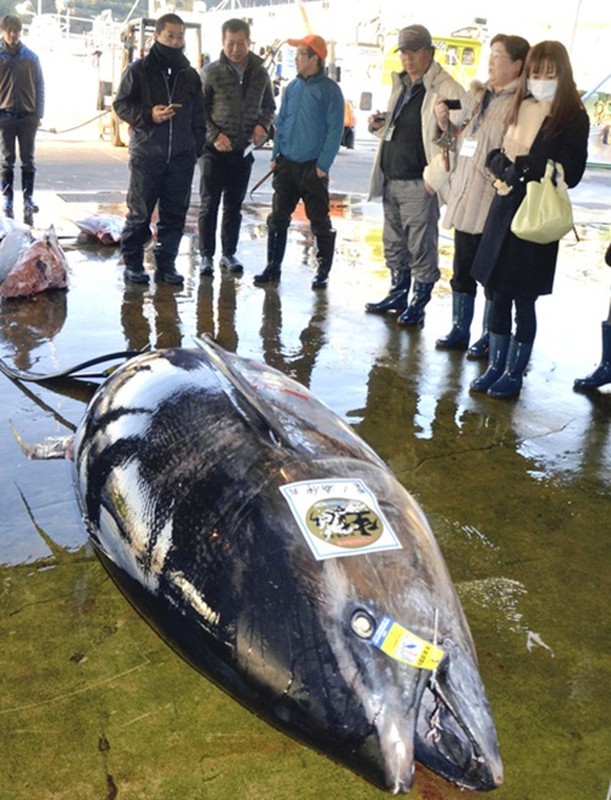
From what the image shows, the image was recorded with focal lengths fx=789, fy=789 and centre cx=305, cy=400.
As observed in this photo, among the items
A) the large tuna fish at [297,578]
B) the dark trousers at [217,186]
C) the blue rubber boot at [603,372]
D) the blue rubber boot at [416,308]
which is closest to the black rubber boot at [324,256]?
the dark trousers at [217,186]

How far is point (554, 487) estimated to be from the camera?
397cm

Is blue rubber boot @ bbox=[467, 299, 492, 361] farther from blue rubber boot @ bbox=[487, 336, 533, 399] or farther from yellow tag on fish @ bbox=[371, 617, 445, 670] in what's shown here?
yellow tag on fish @ bbox=[371, 617, 445, 670]

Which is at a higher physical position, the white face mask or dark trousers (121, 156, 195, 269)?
the white face mask

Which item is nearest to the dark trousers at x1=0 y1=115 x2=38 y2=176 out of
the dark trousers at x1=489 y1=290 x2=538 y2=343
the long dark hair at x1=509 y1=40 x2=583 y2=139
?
the dark trousers at x1=489 y1=290 x2=538 y2=343

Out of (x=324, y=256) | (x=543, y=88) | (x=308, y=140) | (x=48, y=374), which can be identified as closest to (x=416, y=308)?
(x=324, y=256)

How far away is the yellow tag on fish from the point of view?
1.73 m

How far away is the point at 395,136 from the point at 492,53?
1278 mm

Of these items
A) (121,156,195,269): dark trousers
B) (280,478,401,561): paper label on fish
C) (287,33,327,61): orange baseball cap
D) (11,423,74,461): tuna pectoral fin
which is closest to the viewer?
(280,478,401,561): paper label on fish

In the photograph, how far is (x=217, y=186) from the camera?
7176 mm

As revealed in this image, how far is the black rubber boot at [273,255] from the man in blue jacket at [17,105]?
339 cm

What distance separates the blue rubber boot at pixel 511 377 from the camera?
4988 mm

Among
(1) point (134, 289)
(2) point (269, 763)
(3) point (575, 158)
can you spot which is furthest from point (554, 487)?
(1) point (134, 289)

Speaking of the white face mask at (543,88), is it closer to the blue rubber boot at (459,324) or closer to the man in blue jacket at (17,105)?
the blue rubber boot at (459,324)

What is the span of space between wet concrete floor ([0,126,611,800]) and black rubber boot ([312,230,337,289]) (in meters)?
0.14
